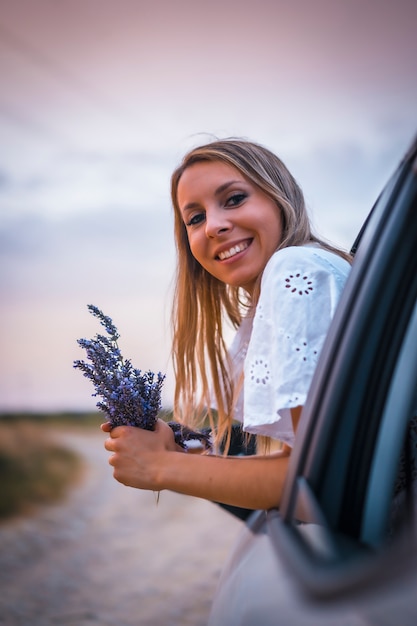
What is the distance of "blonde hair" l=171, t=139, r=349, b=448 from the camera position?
2434 millimetres

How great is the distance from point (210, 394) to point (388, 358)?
1.36 meters

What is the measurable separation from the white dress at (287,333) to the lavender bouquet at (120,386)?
0.36 metres

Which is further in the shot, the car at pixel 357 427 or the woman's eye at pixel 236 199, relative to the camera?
the woman's eye at pixel 236 199

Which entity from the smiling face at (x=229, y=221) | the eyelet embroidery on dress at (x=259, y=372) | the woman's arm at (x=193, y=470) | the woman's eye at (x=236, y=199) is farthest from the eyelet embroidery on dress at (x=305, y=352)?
the woman's eye at (x=236, y=199)

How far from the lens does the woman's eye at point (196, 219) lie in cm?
249

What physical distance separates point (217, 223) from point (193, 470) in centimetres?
88

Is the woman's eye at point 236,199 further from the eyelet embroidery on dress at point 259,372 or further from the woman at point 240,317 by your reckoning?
the eyelet embroidery on dress at point 259,372

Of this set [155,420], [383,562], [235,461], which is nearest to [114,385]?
[155,420]

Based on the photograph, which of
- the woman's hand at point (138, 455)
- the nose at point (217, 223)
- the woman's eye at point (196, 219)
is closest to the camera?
the woman's hand at point (138, 455)

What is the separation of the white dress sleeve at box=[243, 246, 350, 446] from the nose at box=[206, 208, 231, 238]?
0.48 m

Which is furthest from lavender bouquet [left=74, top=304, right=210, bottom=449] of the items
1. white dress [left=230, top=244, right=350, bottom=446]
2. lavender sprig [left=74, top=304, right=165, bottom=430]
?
white dress [left=230, top=244, right=350, bottom=446]

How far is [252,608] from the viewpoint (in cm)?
139

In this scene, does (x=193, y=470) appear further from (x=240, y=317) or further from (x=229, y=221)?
(x=240, y=317)

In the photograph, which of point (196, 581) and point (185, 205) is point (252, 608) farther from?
point (196, 581)
